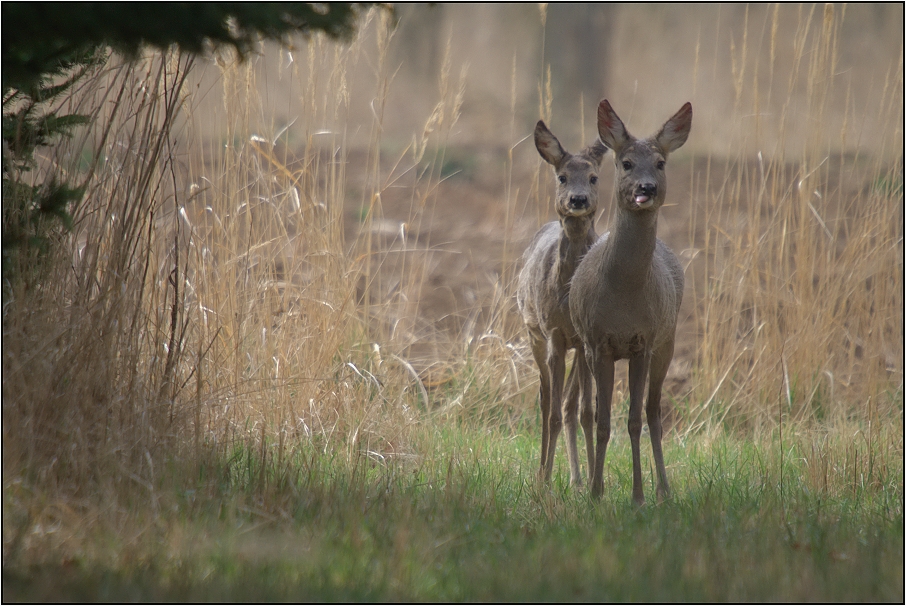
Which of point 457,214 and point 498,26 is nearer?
point 457,214

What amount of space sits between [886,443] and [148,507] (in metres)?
3.57

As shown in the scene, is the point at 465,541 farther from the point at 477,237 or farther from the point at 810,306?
the point at 477,237

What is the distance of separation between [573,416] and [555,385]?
36cm

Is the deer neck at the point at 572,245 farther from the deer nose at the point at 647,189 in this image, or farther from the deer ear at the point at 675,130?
the deer nose at the point at 647,189

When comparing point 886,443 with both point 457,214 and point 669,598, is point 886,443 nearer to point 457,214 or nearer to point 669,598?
point 669,598

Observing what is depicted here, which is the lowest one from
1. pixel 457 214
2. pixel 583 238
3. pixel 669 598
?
pixel 669 598

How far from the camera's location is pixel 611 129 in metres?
4.19

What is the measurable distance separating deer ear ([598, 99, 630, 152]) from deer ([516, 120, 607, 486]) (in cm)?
50

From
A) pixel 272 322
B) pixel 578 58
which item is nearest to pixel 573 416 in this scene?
pixel 272 322

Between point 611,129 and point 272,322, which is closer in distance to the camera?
point 611,129

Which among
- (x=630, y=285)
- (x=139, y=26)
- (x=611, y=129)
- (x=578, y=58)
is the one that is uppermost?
(x=578, y=58)

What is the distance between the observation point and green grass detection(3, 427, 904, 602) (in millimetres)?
2773

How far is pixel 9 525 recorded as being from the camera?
3018 mm

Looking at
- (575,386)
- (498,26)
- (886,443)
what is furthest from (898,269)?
(498,26)
